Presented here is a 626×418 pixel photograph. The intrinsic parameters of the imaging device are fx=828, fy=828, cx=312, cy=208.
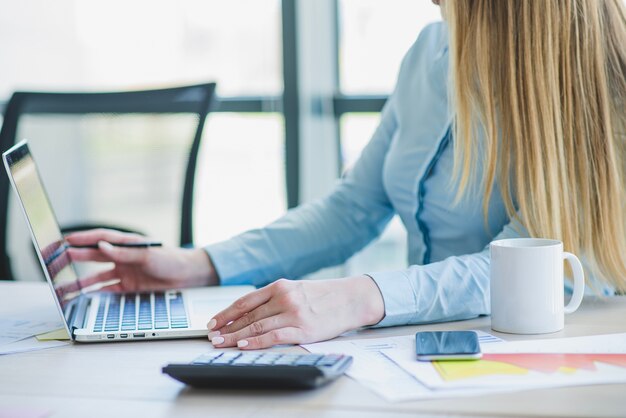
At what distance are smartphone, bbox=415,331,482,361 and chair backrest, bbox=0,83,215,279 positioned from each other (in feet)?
3.30

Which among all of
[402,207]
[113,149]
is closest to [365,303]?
[402,207]

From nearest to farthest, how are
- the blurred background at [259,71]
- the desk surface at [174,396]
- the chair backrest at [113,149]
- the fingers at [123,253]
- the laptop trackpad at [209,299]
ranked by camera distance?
the desk surface at [174,396], the laptop trackpad at [209,299], the fingers at [123,253], the chair backrest at [113,149], the blurred background at [259,71]

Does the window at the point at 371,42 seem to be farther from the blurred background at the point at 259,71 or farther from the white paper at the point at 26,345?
the white paper at the point at 26,345

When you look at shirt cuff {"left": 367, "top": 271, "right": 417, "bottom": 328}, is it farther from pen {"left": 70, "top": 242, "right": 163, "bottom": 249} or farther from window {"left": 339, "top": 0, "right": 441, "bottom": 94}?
window {"left": 339, "top": 0, "right": 441, "bottom": 94}

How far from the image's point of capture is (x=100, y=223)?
200 centimetres

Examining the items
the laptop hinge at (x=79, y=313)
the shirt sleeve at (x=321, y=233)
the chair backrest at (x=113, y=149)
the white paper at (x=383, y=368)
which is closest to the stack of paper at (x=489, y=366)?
the white paper at (x=383, y=368)

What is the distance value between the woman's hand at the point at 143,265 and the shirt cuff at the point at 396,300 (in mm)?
361

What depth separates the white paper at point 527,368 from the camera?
79cm

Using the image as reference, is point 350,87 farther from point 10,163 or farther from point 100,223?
point 10,163

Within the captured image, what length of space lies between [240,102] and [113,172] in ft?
2.87

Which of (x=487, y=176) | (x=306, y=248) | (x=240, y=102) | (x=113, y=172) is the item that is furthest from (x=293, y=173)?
(x=487, y=176)

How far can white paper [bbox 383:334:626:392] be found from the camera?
79 cm

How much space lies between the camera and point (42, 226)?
1.11 m

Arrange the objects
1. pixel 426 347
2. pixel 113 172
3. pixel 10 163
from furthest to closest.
→ pixel 113 172
pixel 10 163
pixel 426 347
